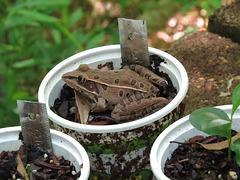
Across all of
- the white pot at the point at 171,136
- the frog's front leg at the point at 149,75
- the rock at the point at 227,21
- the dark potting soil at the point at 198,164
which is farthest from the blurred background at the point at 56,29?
the dark potting soil at the point at 198,164

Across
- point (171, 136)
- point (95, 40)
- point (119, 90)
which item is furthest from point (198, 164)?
point (95, 40)

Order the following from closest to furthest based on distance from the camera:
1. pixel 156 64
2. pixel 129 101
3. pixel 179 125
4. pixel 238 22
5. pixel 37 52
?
pixel 179 125 < pixel 129 101 < pixel 156 64 < pixel 238 22 < pixel 37 52

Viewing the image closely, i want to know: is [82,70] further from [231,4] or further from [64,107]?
[231,4]

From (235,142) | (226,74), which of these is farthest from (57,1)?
(235,142)

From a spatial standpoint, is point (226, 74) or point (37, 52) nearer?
point (226, 74)

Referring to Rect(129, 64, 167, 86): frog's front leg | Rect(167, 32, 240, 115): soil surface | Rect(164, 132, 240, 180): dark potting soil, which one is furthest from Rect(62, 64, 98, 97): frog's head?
Rect(164, 132, 240, 180): dark potting soil

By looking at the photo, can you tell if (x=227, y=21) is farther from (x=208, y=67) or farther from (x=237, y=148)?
(x=237, y=148)
